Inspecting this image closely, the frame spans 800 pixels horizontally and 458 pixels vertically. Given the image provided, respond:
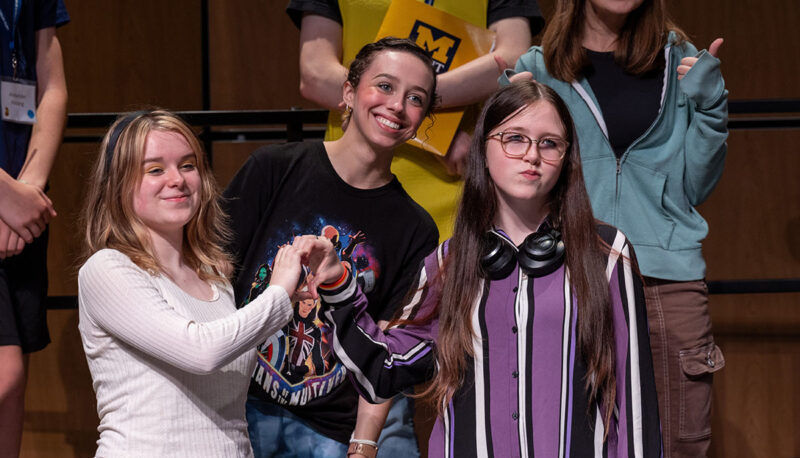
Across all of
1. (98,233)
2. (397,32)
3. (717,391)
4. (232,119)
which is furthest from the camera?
(717,391)

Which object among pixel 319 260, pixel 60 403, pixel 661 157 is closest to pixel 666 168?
pixel 661 157

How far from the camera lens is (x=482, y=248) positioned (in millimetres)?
1747

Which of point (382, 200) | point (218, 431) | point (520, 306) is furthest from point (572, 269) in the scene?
point (218, 431)

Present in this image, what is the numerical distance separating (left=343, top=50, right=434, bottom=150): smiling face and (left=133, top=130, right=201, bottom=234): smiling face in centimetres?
48

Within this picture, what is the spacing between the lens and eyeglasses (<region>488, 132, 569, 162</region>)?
5.62 feet

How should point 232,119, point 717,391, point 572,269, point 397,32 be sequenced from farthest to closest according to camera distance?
point 717,391, point 232,119, point 397,32, point 572,269

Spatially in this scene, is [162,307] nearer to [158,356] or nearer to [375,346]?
[158,356]

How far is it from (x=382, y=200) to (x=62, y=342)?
5.46 feet

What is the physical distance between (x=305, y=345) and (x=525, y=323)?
0.66 meters

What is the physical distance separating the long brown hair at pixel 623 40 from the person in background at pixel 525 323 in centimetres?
52

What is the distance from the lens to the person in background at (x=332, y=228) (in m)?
2.10

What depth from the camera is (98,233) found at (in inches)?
71.8

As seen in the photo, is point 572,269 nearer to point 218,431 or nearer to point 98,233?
point 218,431

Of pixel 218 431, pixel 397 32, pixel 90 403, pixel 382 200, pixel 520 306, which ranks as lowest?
pixel 90 403
